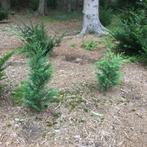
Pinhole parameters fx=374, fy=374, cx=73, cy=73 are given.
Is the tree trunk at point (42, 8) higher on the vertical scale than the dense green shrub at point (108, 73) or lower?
lower

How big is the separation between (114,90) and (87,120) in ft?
2.96

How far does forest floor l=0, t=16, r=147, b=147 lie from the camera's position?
12.6ft

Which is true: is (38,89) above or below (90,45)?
above

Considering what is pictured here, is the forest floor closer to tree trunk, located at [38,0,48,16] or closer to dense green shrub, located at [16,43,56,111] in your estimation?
dense green shrub, located at [16,43,56,111]

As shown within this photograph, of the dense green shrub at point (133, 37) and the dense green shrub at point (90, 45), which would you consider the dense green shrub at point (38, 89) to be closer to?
the dense green shrub at point (133, 37)

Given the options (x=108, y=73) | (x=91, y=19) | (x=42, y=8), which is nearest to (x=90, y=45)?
(x=91, y=19)

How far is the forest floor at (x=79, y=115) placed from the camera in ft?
12.6

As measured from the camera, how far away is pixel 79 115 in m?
4.21

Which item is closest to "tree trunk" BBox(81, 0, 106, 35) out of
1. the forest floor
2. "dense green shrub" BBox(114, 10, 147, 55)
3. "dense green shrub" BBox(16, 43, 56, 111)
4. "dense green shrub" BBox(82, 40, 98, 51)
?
"dense green shrub" BBox(82, 40, 98, 51)

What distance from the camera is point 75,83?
16.3ft

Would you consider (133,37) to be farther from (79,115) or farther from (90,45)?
(79,115)

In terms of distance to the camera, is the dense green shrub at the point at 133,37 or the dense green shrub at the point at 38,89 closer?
the dense green shrub at the point at 38,89

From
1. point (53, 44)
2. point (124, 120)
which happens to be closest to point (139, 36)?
point (53, 44)

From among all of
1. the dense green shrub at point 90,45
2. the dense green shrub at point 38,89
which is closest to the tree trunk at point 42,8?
the dense green shrub at point 90,45
